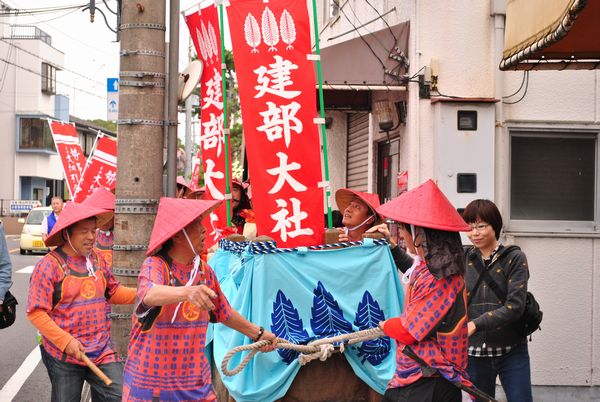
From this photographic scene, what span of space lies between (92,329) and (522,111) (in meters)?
5.11

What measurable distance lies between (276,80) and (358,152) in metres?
6.26

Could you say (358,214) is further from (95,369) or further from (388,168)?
(388,168)

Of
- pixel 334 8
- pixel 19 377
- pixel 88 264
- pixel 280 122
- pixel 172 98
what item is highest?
pixel 334 8

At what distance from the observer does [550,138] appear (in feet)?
27.3

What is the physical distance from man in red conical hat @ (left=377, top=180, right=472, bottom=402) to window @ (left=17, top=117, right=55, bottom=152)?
51660mm

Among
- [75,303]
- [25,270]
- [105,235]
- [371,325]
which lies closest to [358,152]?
[105,235]

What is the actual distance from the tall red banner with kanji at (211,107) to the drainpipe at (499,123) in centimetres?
285

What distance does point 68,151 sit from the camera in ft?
42.7

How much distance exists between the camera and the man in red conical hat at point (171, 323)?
4.00 meters

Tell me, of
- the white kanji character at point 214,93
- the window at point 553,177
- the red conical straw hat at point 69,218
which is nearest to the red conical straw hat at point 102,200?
the red conical straw hat at point 69,218

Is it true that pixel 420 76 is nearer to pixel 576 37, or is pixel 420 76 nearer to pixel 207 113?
pixel 207 113

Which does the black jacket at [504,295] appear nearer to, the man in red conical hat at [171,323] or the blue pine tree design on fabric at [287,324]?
the blue pine tree design on fabric at [287,324]

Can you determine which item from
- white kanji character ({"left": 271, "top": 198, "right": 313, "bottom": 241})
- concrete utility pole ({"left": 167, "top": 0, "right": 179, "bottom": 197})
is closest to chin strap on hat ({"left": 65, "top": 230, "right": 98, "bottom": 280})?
concrete utility pole ({"left": 167, "top": 0, "right": 179, "bottom": 197})

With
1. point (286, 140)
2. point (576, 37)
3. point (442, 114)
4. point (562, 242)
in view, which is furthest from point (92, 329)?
point (562, 242)
